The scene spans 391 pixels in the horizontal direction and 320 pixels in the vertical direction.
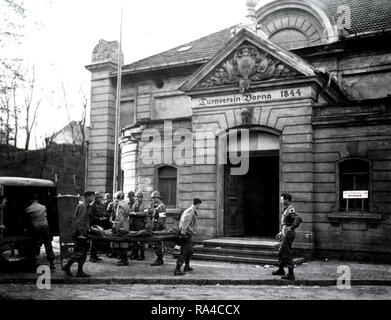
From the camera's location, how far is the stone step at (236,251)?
14.5 meters

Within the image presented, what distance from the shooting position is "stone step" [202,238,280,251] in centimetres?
1489

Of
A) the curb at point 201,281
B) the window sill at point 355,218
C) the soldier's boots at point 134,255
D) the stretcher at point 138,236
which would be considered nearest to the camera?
the curb at point 201,281

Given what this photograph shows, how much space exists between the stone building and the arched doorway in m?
0.04

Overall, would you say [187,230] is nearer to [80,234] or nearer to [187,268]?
[187,268]

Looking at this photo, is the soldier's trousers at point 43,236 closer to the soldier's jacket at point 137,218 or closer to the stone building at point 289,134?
the soldier's jacket at point 137,218

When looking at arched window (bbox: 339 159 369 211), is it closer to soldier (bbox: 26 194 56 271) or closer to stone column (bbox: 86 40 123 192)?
soldier (bbox: 26 194 56 271)

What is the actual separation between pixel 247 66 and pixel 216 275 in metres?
7.83

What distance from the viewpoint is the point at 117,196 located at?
1545 centimetres

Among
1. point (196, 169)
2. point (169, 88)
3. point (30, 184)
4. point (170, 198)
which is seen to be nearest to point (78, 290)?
point (30, 184)

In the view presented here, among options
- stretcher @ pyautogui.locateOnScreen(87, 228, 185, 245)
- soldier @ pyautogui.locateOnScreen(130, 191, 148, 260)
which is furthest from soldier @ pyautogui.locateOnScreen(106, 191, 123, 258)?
stretcher @ pyautogui.locateOnScreen(87, 228, 185, 245)

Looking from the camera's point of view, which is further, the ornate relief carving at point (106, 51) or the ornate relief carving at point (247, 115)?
the ornate relief carving at point (106, 51)

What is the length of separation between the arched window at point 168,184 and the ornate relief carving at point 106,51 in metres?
9.18

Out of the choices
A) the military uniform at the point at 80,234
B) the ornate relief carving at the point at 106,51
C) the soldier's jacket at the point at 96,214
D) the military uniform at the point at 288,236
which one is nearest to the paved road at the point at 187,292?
the military uniform at the point at 288,236
